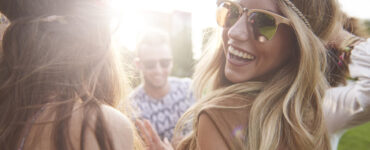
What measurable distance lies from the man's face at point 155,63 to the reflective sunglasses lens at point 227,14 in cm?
213

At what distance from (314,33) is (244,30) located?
1.27 ft

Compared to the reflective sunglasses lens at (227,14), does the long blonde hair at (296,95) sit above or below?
below

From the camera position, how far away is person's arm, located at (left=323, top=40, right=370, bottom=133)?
181 cm

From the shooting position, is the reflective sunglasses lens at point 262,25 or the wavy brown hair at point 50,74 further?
the reflective sunglasses lens at point 262,25

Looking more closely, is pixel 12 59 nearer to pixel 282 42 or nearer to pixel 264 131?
pixel 264 131

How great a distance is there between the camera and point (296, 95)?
133cm

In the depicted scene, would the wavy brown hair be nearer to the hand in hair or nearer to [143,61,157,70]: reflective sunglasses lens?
the hand in hair

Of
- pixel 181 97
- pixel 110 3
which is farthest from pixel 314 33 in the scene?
pixel 181 97

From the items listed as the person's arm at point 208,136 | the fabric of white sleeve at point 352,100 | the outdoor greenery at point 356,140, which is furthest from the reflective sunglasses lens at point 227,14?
the outdoor greenery at point 356,140

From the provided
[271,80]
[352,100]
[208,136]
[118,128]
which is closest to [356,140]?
[352,100]

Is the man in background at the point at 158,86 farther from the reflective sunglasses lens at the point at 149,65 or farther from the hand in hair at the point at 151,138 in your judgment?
the hand in hair at the point at 151,138

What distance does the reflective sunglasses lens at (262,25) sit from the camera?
130cm

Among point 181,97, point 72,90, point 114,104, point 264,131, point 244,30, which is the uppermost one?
point 244,30

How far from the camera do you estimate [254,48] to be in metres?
1.38
